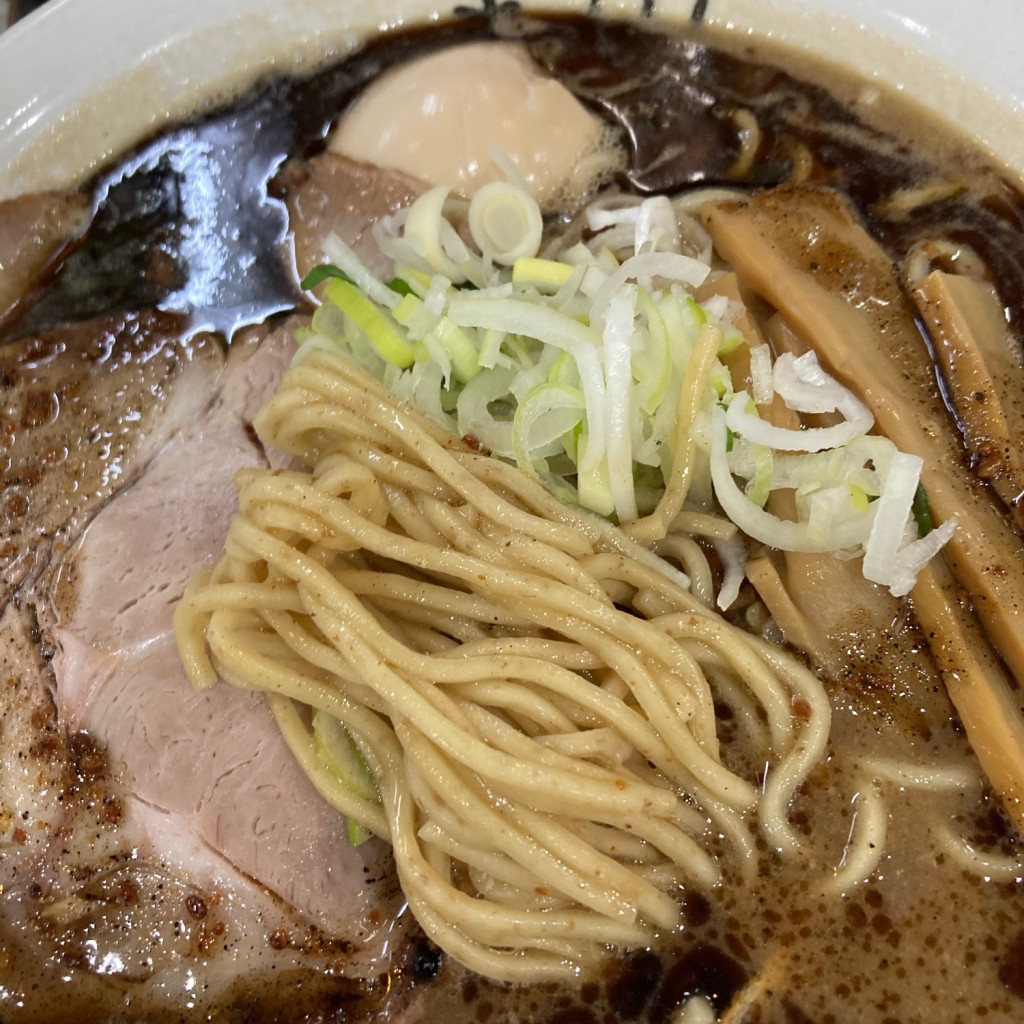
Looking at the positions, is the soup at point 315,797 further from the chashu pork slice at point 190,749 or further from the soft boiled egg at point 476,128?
the soft boiled egg at point 476,128

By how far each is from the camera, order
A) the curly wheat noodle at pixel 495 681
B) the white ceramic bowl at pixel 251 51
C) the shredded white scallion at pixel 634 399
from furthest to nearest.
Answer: the white ceramic bowl at pixel 251 51 < the shredded white scallion at pixel 634 399 < the curly wheat noodle at pixel 495 681

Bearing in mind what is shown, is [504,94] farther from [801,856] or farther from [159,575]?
[801,856]

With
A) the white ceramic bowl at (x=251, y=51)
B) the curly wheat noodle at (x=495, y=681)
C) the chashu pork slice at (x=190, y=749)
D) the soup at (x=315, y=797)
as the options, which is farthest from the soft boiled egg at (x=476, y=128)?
the chashu pork slice at (x=190, y=749)

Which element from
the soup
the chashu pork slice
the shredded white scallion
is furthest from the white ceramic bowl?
the chashu pork slice

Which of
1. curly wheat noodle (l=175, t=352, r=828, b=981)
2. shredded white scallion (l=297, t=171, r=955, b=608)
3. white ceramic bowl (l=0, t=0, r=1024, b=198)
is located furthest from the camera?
white ceramic bowl (l=0, t=0, r=1024, b=198)

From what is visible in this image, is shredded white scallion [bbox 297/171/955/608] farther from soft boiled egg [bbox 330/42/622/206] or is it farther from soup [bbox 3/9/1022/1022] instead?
soft boiled egg [bbox 330/42/622/206]

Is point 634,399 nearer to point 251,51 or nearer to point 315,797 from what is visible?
point 315,797

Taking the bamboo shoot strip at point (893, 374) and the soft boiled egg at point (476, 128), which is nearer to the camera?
the bamboo shoot strip at point (893, 374)
